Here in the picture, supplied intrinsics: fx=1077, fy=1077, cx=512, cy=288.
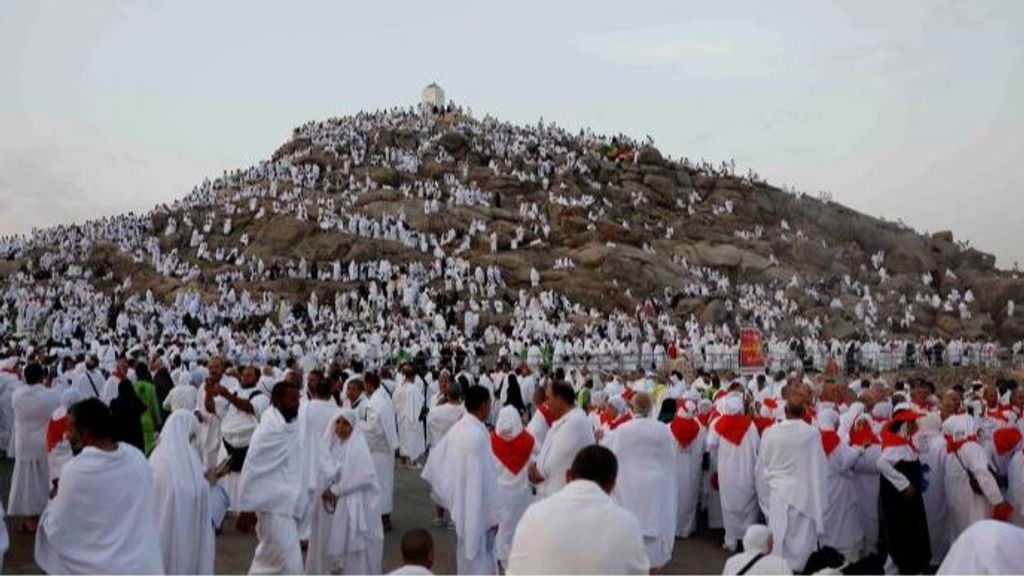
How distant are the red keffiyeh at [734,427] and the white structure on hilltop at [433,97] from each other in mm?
89501

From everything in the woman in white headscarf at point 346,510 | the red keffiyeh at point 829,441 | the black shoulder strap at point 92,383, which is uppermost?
the black shoulder strap at point 92,383

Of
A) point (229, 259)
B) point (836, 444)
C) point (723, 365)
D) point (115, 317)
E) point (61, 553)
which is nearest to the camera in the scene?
point (61, 553)

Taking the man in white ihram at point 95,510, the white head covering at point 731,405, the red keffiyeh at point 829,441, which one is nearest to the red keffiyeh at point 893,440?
the red keffiyeh at point 829,441

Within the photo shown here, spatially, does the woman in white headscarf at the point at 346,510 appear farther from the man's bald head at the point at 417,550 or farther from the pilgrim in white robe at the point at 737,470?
the pilgrim in white robe at the point at 737,470

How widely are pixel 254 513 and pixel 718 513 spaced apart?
6652mm

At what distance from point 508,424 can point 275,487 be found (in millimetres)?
2466

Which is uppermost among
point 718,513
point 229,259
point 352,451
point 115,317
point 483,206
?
point 483,206

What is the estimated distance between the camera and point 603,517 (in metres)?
4.66

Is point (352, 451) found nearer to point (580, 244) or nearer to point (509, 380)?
point (509, 380)

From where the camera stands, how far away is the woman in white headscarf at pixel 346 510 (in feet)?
28.1

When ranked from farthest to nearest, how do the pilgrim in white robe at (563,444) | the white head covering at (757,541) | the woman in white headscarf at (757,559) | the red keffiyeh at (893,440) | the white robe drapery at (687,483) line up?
the white robe drapery at (687,483), the red keffiyeh at (893,440), the pilgrim in white robe at (563,444), the white head covering at (757,541), the woman in white headscarf at (757,559)

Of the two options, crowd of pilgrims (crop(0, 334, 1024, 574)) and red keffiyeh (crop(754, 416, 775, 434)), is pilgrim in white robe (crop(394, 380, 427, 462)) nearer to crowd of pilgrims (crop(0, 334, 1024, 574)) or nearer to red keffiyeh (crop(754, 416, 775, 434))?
crowd of pilgrims (crop(0, 334, 1024, 574))

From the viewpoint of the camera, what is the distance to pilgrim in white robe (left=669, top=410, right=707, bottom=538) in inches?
486

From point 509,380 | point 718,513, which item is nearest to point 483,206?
point 509,380
